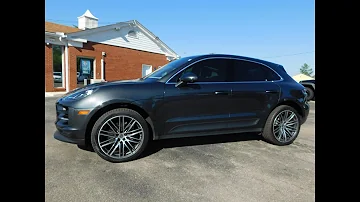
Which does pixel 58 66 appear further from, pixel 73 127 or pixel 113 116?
pixel 113 116

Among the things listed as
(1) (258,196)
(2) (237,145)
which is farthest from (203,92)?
(1) (258,196)

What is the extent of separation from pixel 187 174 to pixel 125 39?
1550 centimetres

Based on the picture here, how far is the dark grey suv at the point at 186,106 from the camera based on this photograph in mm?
3436

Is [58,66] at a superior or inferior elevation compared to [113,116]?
superior

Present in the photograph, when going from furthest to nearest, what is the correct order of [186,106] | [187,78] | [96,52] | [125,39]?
[125,39]
[96,52]
[186,106]
[187,78]

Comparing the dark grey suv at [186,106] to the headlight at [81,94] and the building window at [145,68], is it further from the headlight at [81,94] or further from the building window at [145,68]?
the building window at [145,68]

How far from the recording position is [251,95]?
14.1 ft

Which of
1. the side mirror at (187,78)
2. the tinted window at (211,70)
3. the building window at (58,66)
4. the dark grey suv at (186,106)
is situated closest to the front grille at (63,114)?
the dark grey suv at (186,106)

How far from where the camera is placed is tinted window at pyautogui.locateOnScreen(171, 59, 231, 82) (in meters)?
4.10

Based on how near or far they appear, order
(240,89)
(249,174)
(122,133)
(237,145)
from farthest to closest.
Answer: (237,145) → (240,89) → (122,133) → (249,174)

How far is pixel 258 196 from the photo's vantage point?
2.61m

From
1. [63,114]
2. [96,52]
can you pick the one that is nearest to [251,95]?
[63,114]
